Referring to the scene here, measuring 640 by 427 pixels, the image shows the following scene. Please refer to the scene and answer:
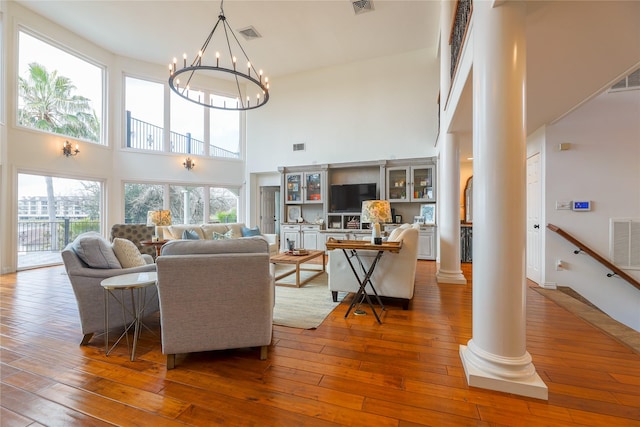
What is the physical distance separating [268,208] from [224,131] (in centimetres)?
265

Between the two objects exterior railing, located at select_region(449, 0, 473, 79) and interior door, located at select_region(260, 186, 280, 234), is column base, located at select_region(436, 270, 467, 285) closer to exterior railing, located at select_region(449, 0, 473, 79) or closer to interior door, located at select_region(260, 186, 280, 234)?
exterior railing, located at select_region(449, 0, 473, 79)

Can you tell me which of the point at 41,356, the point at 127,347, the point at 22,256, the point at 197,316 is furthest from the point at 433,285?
the point at 22,256

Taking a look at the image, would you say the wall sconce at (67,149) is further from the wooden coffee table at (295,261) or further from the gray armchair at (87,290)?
the wooden coffee table at (295,261)

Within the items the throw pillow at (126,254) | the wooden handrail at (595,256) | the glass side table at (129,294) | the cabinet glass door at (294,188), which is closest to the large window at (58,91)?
the cabinet glass door at (294,188)

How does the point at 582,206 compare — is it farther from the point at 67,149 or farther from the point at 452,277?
the point at 67,149

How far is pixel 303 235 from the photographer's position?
712 cm

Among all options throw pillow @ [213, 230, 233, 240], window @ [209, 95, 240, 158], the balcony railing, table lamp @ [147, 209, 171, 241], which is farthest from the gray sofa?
window @ [209, 95, 240, 158]

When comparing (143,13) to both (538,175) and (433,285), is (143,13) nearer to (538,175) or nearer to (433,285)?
(433,285)

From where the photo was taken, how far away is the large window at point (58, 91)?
5.28m

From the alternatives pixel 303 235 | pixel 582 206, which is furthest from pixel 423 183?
pixel 303 235

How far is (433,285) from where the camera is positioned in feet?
13.6

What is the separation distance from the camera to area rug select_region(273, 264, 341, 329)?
2.79 meters

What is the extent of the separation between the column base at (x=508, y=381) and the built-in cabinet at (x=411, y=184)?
4.90 meters

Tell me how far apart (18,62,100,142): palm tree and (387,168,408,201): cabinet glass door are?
705 centimetres
